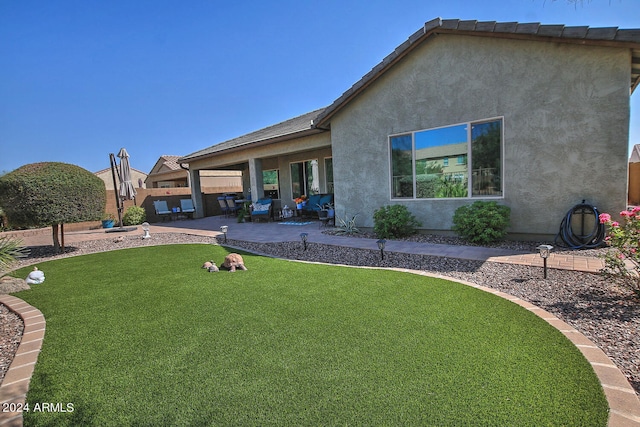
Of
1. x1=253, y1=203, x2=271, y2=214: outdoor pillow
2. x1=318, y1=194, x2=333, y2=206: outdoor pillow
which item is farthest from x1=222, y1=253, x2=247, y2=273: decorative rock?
x1=253, y1=203, x2=271, y2=214: outdoor pillow

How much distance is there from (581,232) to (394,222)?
13.6 feet

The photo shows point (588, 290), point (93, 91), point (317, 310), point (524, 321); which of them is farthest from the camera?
point (93, 91)

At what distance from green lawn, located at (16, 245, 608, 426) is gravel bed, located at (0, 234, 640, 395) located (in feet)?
1.50

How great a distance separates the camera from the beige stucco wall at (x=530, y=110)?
20.8ft

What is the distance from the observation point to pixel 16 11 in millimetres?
8023

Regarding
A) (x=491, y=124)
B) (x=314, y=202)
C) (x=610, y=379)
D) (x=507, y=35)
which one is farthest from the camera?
(x=314, y=202)

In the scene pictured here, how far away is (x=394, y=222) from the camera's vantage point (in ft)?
28.3

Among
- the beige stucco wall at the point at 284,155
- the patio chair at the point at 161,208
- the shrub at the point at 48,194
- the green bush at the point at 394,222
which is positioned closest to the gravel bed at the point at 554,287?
the green bush at the point at 394,222

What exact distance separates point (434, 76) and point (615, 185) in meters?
Answer: 4.85

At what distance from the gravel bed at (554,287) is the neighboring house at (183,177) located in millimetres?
21532

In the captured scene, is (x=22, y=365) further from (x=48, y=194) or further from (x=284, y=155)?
(x=284, y=155)

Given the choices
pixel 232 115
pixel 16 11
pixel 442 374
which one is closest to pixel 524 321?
pixel 442 374

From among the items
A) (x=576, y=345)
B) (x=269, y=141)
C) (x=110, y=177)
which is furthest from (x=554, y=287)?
(x=110, y=177)

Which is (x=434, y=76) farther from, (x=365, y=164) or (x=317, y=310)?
(x=317, y=310)
